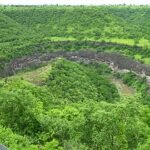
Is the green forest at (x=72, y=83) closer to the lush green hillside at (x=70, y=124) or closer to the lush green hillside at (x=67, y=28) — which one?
the lush green hillside at (x=70, y=124)

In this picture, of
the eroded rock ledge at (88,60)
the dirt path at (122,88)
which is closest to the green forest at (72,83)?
the dirt path at (122,88)

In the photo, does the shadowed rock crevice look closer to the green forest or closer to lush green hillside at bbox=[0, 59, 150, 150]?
the green forest

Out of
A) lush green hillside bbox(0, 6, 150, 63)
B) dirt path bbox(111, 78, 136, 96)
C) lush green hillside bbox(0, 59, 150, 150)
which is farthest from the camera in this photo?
lush green hillside bbox(0, 6, 150, 63)

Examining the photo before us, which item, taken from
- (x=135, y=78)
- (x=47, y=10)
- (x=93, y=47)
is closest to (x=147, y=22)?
(x=47, y=10)

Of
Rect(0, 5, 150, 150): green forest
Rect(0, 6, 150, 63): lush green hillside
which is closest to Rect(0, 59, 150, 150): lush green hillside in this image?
Rect(0, 5, 150, 150): green forest

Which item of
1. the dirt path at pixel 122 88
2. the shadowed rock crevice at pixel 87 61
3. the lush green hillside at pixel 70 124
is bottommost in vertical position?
the dirt path at pixel 122 88

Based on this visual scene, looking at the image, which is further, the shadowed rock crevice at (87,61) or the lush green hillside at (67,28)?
the lush green hillside at (67,28)

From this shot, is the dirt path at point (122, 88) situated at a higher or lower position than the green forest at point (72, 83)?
lower

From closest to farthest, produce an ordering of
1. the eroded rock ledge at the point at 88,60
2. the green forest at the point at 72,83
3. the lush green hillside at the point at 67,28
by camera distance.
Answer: the green forest at the point at 72,83 → the eroded rock ledge at the point at 88,60 → the lush green hillside at the point at 67,28
